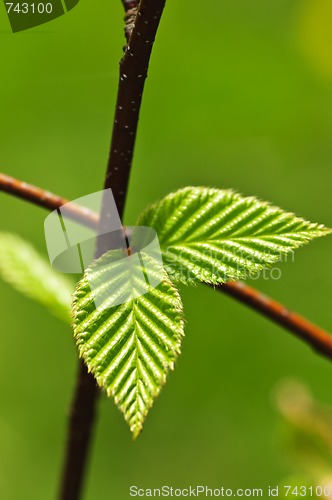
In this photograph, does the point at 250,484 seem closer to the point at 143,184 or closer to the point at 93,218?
the point at 143,184

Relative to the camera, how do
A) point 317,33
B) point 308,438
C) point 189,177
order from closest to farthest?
point 308,438, point 189,177, point 317,33

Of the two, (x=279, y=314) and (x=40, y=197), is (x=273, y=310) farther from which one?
(x=40, y=197)

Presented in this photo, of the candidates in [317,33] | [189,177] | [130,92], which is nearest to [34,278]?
[130,92]

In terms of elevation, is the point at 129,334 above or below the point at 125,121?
below

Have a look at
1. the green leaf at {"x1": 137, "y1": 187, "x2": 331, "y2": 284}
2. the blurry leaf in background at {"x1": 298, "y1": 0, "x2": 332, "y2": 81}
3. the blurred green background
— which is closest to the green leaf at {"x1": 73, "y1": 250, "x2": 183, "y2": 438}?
the green leaf at {"x1": 137, "y1": 187, "x2": 331, "y2": 284}

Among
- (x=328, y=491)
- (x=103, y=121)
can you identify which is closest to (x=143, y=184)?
(x=103, y=121)

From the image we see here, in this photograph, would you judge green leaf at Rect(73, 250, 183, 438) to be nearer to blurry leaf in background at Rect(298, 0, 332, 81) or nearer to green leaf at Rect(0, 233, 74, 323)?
green leaf at Rect(0, 233, 74, 323)

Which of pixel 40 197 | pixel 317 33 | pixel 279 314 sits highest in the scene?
pixel 317 33
